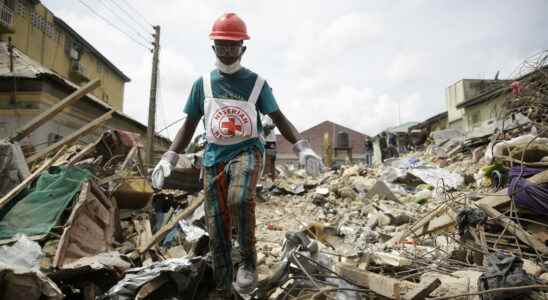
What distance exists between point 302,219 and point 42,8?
61.9 ft

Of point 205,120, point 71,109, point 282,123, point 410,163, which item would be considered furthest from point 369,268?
point 71,109

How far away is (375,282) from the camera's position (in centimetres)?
194

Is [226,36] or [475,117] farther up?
[475,117]

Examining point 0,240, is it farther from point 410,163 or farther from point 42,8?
point 42,8

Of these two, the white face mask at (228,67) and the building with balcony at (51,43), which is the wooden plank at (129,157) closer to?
the white face mask at (228,67)

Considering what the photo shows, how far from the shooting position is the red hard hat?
2.28 meters

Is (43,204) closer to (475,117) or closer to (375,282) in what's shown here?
(375,282)

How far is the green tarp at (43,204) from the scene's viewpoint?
314 centimetres

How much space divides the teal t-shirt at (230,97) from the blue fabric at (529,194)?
2.23 m

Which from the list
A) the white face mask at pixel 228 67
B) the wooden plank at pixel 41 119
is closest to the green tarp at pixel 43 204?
the wooden plank at pixel 41 119

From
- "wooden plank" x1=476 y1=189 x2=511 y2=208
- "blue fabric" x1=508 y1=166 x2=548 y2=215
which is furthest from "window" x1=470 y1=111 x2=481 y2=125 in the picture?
"blue fabric" x1=508 y1=166 x2=548 y2=215

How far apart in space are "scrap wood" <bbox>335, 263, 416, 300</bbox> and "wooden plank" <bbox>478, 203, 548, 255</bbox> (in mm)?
1365

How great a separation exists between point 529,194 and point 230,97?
2.56 m

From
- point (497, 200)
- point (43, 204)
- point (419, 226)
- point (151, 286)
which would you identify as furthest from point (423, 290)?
point (43, 204)
